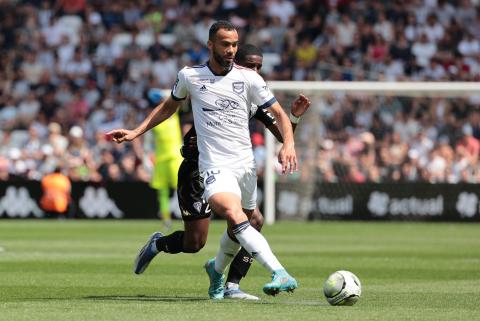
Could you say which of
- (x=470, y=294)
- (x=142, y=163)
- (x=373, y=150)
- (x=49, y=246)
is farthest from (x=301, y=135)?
(x=470, y=294)

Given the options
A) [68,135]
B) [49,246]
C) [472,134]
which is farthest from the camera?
[68,135]

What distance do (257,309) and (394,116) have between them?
1985 centimetres

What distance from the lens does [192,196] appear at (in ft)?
34.5

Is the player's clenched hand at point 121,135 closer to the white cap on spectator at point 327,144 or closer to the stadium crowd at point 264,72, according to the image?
the stadium crowd at point 264,72

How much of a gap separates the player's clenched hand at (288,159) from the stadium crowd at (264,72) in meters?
18.2

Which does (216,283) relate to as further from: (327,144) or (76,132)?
(76,132)

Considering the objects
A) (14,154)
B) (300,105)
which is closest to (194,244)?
(300,105)

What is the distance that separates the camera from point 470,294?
1086 cm

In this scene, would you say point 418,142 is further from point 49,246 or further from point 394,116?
point 49,246

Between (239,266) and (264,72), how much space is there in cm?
2086

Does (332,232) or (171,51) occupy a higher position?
(171,51)

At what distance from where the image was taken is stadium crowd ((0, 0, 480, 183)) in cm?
2816

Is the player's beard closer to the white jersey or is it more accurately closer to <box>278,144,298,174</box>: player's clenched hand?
the white jersey

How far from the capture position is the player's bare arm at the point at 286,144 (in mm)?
9523
